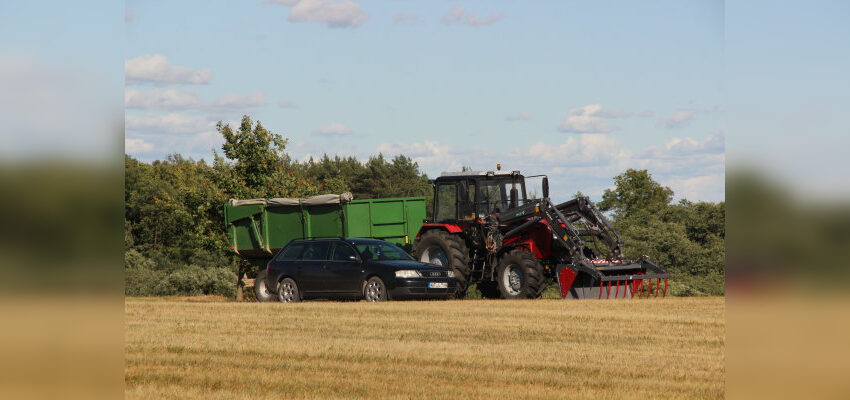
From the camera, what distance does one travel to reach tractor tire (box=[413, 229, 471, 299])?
24828mm

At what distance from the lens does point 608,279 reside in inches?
925

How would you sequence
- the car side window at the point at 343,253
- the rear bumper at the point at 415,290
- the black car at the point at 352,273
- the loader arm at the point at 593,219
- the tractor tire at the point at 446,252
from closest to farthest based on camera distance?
the rear bumper at the point at 415,290 < the black car at the point at 352,273 < the car side window at the point at 343,253 < the loader arm at the point at 593,219 < the tractor tire at the point at 446,252

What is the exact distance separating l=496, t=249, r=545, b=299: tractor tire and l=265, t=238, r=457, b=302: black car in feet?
5.89

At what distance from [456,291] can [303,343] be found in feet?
34.4

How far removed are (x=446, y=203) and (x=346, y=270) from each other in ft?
13.8

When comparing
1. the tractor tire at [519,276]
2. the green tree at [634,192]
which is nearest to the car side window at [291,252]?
the tractor tire at [519,276]

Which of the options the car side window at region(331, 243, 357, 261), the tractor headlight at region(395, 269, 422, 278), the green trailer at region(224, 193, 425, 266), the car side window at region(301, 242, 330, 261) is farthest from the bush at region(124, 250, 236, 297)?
the tractor headlight at region(395, 269, 422, 278)

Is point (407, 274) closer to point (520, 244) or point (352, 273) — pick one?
point (352, 273)

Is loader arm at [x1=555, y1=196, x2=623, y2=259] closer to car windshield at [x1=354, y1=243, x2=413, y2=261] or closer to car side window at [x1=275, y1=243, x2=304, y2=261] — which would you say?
car windshield at [x1=354, y1=243, x2=413, y2=261]

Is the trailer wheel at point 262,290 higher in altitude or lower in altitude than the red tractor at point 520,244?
lower

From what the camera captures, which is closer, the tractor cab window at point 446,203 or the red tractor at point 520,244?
the red tractor at point 520,244

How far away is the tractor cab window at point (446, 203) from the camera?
25703 mm

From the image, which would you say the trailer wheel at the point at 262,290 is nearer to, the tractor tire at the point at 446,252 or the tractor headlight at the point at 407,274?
the tractor tire at the point at 446,252

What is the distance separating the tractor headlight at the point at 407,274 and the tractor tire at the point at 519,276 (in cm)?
282
